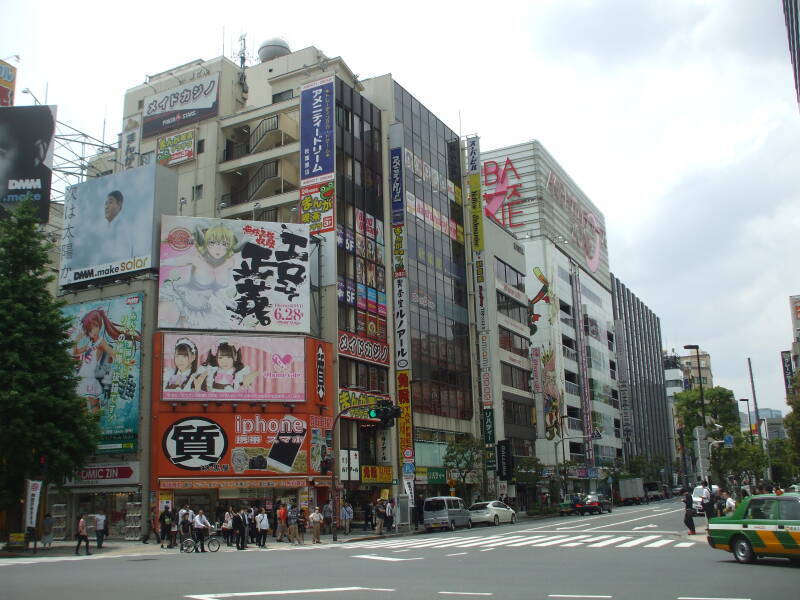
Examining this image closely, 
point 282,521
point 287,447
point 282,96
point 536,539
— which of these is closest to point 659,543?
point 536,539

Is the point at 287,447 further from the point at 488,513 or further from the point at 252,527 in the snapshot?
the point at 488,513

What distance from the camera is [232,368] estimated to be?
145ft

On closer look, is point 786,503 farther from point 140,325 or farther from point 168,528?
point 140,325

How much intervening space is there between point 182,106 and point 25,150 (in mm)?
17992

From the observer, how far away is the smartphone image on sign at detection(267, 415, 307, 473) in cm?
4406

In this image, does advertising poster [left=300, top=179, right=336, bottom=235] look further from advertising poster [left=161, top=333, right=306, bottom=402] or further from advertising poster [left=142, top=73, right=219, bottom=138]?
advertising poster [left=142, top=73, right=219, bottom=138]

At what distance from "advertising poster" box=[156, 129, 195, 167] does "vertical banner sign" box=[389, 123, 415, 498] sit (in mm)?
15567

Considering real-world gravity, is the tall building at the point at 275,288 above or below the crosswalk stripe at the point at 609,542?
above

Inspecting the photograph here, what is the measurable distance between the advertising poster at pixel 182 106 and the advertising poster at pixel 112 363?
21.8 m

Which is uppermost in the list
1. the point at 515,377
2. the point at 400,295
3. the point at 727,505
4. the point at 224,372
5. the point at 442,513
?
the point at 400,295

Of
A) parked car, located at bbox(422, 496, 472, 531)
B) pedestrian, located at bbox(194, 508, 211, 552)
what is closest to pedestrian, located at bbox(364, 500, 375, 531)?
parked car, located at bbox(422, 496, 472, 531)

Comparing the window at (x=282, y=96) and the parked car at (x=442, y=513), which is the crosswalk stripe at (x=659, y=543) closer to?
the parked car at (x=442, y=513)

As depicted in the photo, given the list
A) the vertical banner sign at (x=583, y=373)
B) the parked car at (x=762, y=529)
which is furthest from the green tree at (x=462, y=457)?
the vertical banner sign at (x=583, y=373)

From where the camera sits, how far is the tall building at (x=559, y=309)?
85.2 meters
